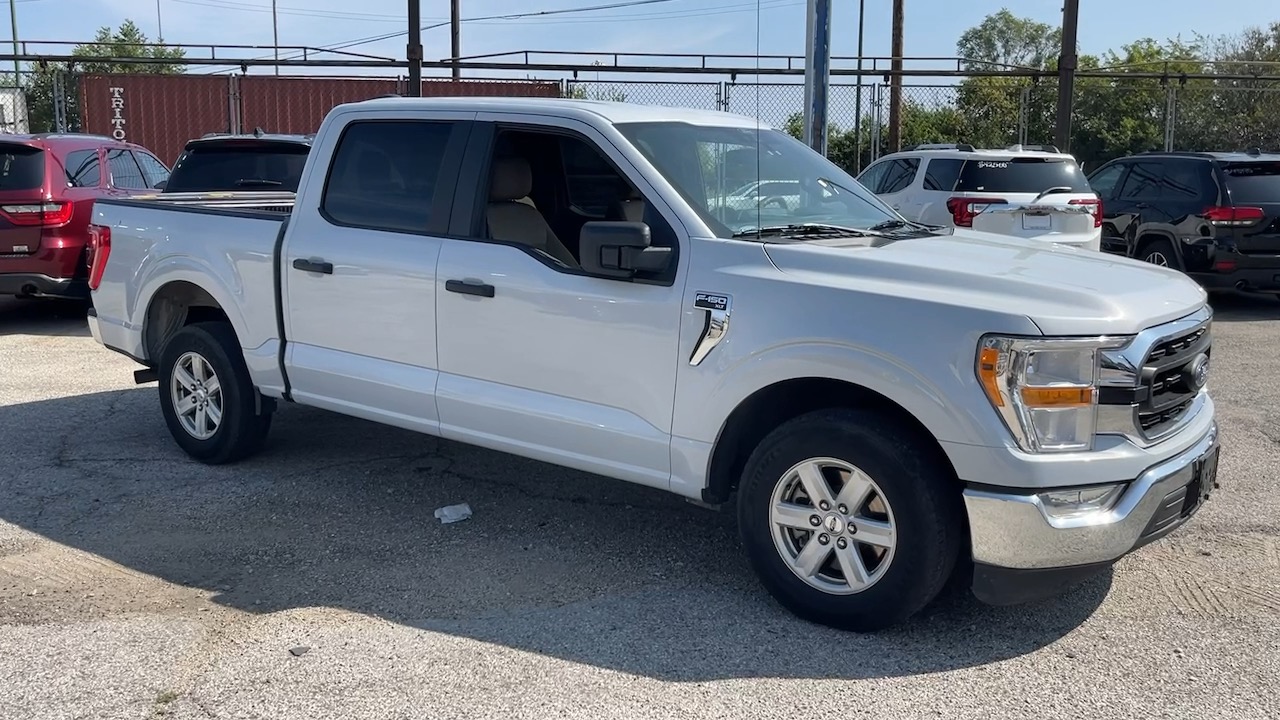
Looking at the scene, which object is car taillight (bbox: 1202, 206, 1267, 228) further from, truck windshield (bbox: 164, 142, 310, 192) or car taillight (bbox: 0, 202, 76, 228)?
car taillight (bbox: 0, 202, 76, 228)

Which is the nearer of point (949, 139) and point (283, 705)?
point (283, 705)

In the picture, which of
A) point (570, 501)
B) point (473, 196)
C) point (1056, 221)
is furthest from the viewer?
point (1056, 221)

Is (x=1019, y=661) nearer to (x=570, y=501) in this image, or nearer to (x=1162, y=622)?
(x=1162, y=622)

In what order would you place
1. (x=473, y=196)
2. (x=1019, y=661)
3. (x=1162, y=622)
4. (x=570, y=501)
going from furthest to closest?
(x=570, y=501)
(x=473, y=196)
(x=1162, y=622)
(x=1019, y=661)

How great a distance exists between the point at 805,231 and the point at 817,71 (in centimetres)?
514

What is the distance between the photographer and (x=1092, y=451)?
387cm

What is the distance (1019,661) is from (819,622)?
27.5 inches

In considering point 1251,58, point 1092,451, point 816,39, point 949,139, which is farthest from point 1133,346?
point 1251,58

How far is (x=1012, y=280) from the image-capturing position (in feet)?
13.4

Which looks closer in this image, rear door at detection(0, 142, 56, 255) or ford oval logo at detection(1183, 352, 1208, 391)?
ford oval logo at detection(1183, 352, 1208, 391)

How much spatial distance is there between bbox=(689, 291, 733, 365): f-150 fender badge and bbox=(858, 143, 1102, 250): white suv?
7.35 m

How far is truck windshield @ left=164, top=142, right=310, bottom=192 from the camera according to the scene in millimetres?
10672

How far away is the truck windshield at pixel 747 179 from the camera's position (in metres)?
4.76

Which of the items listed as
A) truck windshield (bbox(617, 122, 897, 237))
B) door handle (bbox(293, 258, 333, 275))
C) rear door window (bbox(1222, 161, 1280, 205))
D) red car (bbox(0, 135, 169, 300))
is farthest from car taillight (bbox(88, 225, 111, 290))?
rear door window (bbox(1222, 161, 1280, 205))
